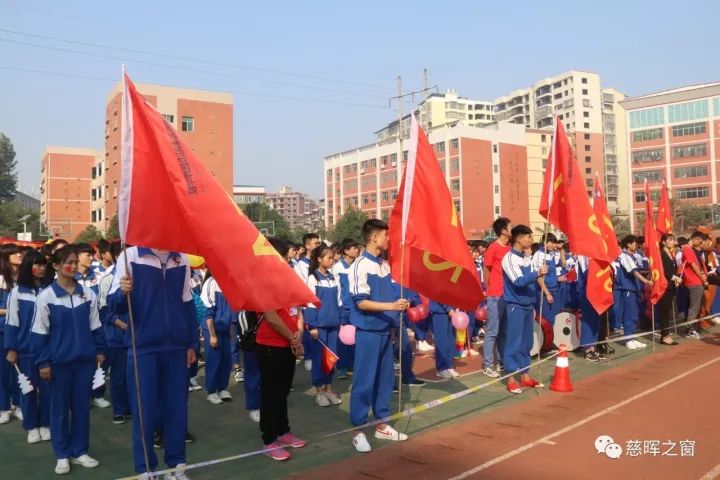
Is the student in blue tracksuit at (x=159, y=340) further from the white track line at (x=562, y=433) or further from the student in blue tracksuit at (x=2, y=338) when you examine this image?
the student in blue tracksuit at (x=2, y=338)

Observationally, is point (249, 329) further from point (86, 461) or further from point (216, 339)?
point (86, 461)

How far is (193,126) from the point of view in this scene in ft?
174

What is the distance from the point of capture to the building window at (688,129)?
65688mm

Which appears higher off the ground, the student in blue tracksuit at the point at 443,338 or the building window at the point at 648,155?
the building window at the point at 648,155

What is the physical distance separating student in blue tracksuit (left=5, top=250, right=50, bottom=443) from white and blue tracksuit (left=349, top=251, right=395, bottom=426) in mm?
2924

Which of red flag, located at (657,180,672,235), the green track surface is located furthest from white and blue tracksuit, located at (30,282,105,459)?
red flag, located at (657,180,672,235)

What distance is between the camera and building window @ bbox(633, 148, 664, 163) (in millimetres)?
68938

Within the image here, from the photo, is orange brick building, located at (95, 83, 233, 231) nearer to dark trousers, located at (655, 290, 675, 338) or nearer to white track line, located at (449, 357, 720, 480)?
dark trousers, located at (655, 290, 675, 338)

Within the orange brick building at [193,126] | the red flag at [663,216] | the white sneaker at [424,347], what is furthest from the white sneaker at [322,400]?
the orange brick building at [193,126]

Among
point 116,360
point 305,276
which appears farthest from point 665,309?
point 116,360

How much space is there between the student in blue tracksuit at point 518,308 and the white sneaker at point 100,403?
497cm

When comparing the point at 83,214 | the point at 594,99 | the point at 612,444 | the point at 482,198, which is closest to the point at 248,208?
the point at 83,214

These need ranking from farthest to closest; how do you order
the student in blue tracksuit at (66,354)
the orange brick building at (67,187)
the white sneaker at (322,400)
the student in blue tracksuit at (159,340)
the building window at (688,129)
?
the orange brick building at (67,187)
the building window at (688,129)
the white sneaker at (322,400)
the student in blue tracksuit at (66,354)
the student in blue tracksuit at (159,340)

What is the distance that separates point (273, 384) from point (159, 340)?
1213 mm
